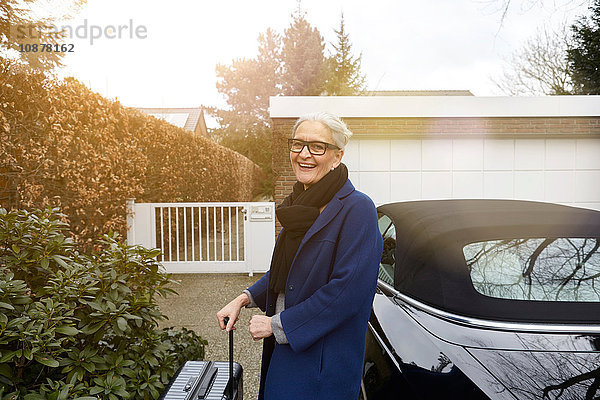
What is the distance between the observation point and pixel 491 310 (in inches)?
64.8

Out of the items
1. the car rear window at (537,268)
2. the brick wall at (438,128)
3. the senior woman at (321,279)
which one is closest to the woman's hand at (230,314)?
the senior woman at (321,279)


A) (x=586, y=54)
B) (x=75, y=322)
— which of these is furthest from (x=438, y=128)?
(x=586, y=54)

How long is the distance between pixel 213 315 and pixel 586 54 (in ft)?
69.7

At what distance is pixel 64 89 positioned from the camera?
4707 millimetres

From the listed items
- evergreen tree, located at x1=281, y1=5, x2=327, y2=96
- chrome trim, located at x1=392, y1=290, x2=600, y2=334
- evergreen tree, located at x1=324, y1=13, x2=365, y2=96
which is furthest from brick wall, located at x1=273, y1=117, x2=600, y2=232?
evergreen tree, located at x1=281, y1=5, x2=327, y2=96

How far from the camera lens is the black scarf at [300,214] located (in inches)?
66.7

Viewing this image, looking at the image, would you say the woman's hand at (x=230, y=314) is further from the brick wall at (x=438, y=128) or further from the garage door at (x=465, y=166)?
the garage door at (x=465, y=166)

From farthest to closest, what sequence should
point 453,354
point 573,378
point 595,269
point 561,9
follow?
1. point 561,9
2. point 595,269
3. point 453,354
4. point 573,378

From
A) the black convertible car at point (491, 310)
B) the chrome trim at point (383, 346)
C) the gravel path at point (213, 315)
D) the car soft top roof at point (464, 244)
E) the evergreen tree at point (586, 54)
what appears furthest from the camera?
the evergreen tree at point (586, 54)

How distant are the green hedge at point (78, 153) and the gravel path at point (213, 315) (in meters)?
1.41

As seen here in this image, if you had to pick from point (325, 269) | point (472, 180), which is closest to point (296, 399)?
point (325, 269)

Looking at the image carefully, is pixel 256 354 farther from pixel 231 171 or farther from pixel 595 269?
pixel 231 171

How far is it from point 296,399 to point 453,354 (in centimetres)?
62

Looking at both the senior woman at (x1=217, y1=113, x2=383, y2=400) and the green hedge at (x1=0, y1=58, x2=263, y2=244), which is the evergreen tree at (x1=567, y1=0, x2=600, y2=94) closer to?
the green hedge at (x1=0, y1=58, x2=263, y2=244)
